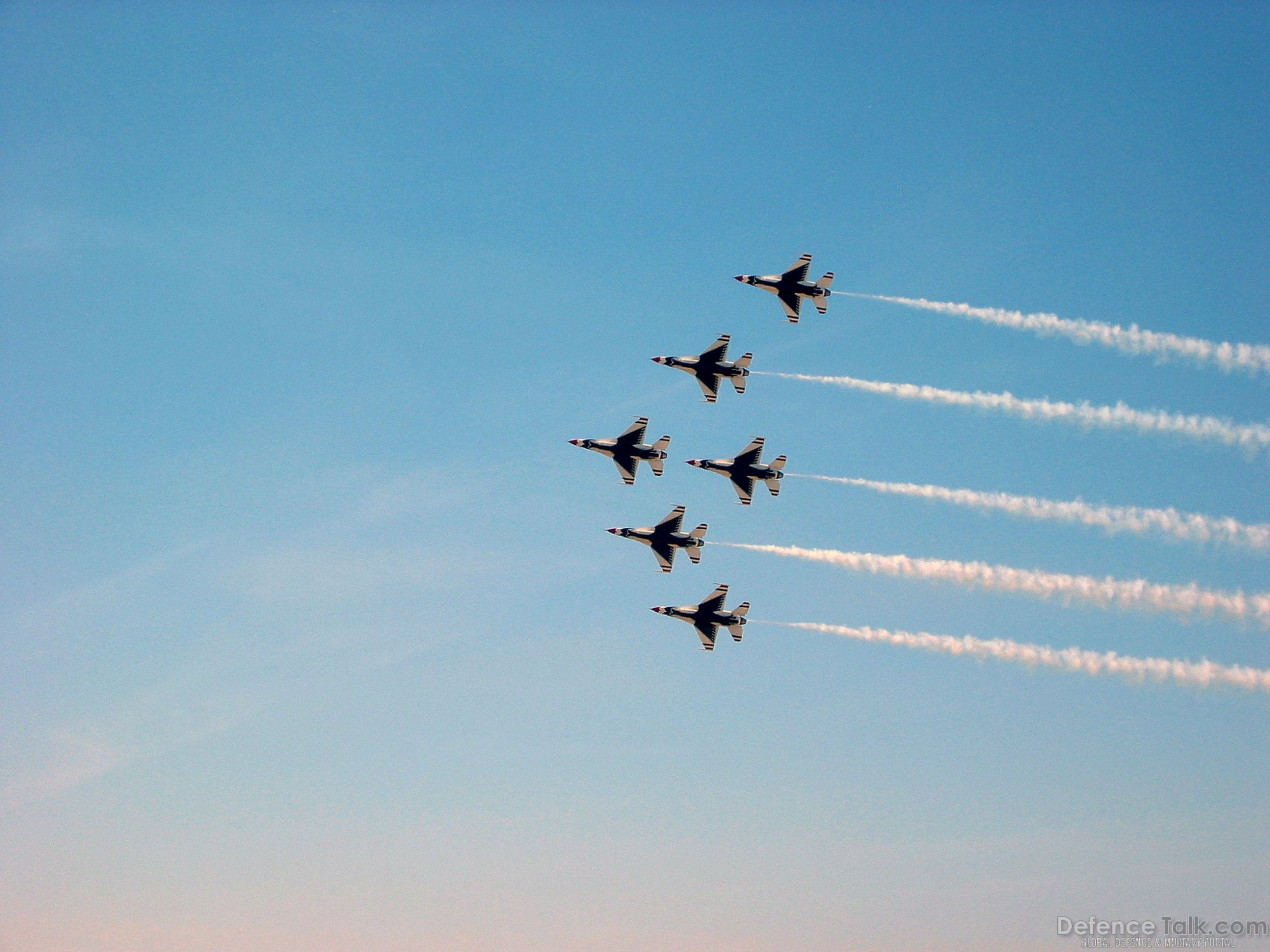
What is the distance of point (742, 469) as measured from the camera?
173 metres

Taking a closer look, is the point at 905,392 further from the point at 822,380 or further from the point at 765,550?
the point at 765,550

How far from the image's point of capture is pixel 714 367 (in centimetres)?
17225

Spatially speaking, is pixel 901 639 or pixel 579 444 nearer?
pixel 901 639

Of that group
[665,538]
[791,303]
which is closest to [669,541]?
[665,538]

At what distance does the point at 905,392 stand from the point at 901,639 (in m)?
27.4

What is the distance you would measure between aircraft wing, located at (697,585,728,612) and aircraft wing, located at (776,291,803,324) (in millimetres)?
30642

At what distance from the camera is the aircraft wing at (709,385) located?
6791 inches

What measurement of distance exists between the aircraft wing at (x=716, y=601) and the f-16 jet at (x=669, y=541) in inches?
159

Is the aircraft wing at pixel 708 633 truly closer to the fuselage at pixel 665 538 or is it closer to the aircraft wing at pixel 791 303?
the fuselage at pixel 665 538

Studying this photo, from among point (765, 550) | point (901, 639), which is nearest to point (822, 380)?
point (765, 550)

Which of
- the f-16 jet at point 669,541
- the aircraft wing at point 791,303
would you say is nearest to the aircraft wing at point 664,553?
the f-16 jet at point 669,541

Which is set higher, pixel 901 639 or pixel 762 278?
pixel 762 278

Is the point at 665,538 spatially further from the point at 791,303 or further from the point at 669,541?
the point at 791,303

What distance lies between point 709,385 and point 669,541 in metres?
17.9
